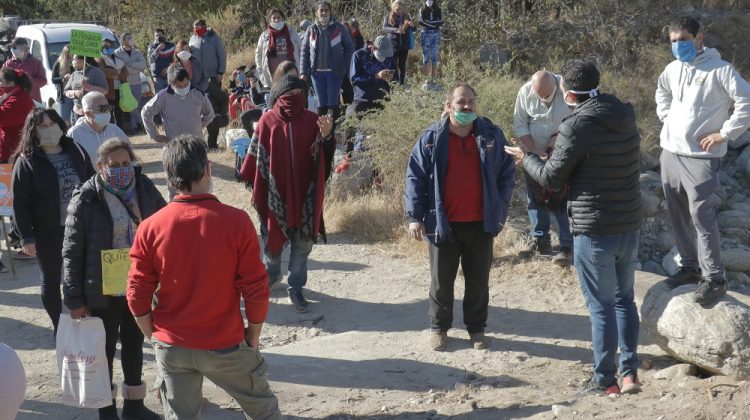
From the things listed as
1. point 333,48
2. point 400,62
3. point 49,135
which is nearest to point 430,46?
point 400,62

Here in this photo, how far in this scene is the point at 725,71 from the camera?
623 cm

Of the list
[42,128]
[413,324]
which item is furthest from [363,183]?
[42,128]

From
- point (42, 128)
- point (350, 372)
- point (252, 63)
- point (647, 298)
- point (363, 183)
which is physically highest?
point (252, 63)

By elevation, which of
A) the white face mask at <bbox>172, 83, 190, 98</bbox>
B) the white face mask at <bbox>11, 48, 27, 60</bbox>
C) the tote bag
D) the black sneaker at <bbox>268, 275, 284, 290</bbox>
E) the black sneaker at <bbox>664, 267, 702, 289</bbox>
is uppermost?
the white face mask at <bbox>11, 48, 27, 60</bbox>

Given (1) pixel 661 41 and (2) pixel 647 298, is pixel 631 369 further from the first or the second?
(1) pixel 661 41

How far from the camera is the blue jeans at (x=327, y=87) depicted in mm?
12570

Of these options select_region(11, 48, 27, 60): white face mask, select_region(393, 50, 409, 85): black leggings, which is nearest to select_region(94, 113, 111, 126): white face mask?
select_region(11, 48, 27, 60): white face mask

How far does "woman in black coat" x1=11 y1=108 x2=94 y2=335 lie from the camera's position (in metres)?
6.36

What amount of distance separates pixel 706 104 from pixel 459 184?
70.5 inches

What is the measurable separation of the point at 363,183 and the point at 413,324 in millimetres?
3331

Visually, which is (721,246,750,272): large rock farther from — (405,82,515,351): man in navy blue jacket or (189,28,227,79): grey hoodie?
(189,28,227,79): grey hoodie

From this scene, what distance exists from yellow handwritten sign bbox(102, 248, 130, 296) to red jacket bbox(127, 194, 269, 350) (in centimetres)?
93

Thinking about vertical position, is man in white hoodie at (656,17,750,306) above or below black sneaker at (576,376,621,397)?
above

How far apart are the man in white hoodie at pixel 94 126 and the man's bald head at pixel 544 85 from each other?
3505 mm
